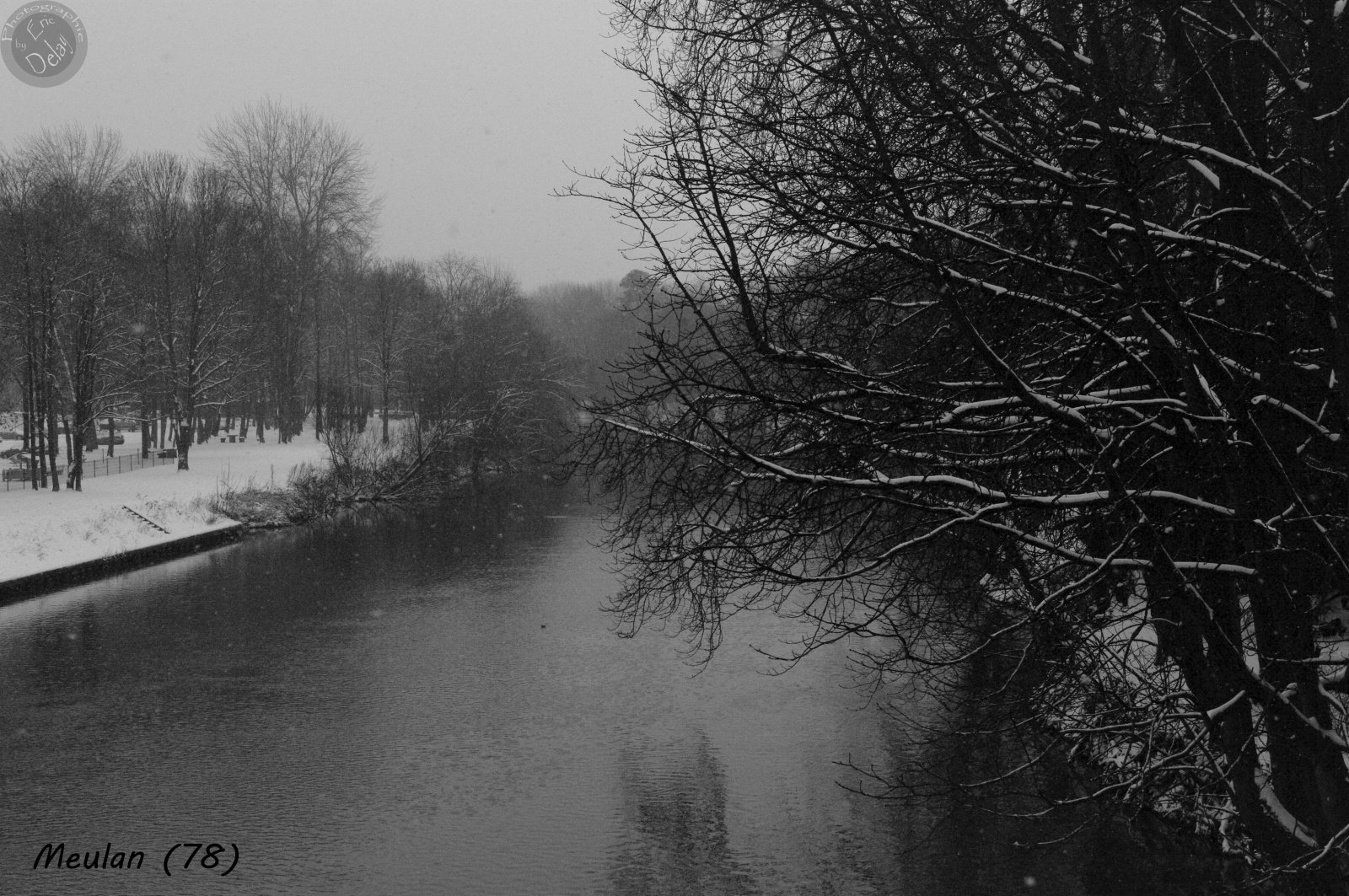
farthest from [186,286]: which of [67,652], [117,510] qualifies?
[67,652]

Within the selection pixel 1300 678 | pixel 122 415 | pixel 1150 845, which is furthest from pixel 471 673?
pixel 122 415

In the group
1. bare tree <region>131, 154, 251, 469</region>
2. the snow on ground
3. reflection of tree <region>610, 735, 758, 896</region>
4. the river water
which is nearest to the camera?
reflection of tree <region>610, 735, 758, 896</region>

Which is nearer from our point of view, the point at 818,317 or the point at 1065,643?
the point at 1065,643

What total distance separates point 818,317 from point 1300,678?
345cm

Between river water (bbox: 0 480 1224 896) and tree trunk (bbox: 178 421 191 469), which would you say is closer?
river water (bbox: 0 480 1224 896)

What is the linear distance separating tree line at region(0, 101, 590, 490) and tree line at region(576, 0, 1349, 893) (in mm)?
32076

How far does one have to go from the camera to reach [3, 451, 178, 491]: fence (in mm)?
34625

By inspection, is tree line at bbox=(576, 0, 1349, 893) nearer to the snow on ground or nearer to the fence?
the snow on ground

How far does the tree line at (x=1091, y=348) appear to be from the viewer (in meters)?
4.63

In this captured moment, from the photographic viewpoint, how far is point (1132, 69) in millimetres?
6531

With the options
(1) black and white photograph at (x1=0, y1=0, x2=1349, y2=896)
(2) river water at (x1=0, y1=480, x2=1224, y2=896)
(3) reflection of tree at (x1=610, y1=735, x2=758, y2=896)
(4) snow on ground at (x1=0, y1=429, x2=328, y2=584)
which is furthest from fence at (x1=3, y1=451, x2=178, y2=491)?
(3) reflection of tree at (x1=610, y1=735, x2=758, y2=896)

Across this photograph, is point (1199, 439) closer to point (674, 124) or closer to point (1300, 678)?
point (1300, 678)

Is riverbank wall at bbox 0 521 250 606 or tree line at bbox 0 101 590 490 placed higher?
tree line at bbox 0 101 590 490

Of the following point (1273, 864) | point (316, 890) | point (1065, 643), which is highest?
point (1065, 643)
